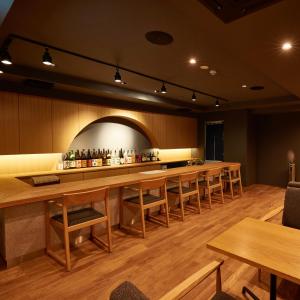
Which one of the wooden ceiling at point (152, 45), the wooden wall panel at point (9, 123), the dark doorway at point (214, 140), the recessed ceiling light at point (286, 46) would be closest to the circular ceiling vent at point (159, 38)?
the wooden ceiling at point (152, 45)

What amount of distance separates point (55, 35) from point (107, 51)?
615 mm

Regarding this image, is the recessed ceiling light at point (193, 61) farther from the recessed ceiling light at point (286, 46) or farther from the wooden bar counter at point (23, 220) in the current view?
the wooden bar counter at point (23, 220)

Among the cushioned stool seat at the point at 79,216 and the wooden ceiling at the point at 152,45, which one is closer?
the wooden ceiling at the point at 152,45

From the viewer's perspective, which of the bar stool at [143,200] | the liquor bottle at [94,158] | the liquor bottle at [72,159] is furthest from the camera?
the liquor bottle at [94,158]

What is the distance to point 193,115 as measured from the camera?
7.31 m

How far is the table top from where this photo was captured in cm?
129

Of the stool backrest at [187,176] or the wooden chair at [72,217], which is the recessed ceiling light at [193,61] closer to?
the stool backrest at [187,176]

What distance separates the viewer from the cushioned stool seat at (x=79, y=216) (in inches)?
98.6

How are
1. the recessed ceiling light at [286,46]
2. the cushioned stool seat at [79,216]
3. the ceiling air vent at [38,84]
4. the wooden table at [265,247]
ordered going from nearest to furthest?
the wooden table at [265,247] < the recessed ceiling light at [286,46] < the cushioned stool seat at [79,216] < the ceiling air vent at [38,84]

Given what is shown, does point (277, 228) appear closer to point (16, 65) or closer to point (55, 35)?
point (55, 35)

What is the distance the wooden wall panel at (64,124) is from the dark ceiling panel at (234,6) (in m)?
3.45

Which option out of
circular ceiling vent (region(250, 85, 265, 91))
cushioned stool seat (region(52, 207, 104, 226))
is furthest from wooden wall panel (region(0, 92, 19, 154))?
circular ceiling vent (region(250, 85, 265, 91))

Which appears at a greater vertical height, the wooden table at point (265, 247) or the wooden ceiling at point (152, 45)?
the wooden ceiling at point (152, 45)

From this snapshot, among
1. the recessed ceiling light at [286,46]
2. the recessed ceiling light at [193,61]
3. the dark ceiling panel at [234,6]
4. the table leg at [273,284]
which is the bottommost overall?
the table leg at [273,284]
